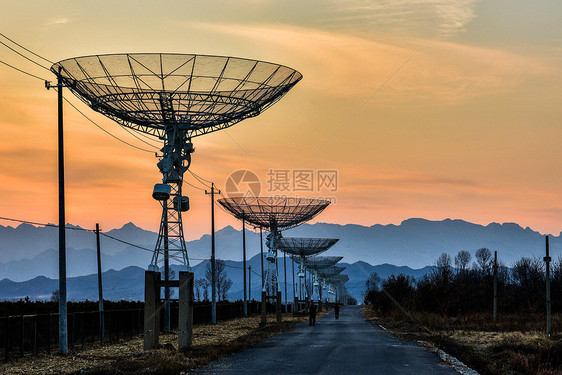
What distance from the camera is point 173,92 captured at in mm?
40500

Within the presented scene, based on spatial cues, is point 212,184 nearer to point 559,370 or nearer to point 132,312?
point 132,312

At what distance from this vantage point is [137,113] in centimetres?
4188

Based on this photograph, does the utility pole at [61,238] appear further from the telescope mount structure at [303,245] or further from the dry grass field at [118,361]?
the telescope mount structure at [303,245]

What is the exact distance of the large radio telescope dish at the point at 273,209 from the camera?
260 ft

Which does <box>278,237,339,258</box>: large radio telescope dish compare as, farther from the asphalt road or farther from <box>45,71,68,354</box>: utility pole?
<box>45,71,68,354</box>: utility pole

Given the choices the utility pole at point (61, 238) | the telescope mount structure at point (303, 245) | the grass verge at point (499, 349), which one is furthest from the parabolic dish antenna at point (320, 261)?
the utility pole at point (61, 238)

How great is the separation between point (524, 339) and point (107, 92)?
987 inches

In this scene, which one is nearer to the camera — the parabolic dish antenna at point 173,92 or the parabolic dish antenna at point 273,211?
the parabolic dish antenna at point 173,92

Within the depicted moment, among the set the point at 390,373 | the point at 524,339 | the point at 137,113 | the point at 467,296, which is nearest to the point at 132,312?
the point at 137,113

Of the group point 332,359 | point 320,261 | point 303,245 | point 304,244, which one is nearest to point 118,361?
point 332,359

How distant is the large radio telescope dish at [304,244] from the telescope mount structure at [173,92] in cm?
7222

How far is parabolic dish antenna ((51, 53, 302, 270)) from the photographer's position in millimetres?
→ 39281

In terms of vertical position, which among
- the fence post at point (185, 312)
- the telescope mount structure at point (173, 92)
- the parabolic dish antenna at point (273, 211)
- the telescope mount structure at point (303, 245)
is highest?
the telescope mount structure at point (173, 92)

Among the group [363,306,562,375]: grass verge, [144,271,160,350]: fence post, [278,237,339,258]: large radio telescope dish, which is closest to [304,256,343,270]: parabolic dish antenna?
[278,237,339,258]: large radio telescope dish
